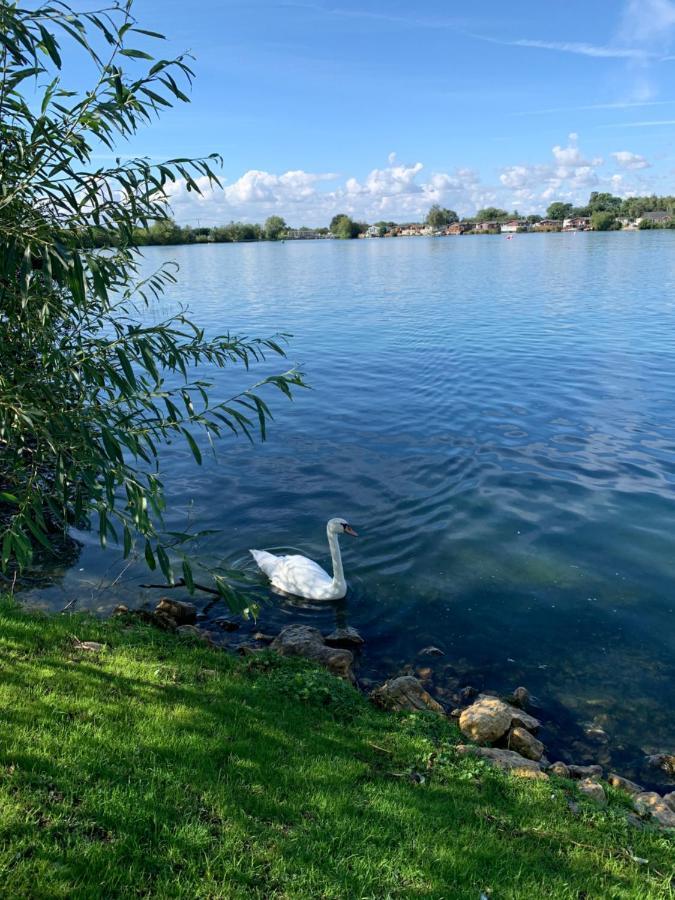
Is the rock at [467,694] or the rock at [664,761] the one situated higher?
the rock at [467,694]

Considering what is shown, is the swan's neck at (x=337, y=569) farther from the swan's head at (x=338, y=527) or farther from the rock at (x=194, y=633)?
the rock at (x=194, y=633)

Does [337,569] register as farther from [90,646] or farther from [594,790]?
[594,790]

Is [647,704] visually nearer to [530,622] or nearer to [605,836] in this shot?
[530,622]

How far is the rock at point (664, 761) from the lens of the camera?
732cm

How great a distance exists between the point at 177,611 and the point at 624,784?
6501 mm

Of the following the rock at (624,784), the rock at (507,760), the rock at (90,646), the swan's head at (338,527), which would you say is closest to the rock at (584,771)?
the rock at (624,784)

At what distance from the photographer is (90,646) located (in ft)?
23.7

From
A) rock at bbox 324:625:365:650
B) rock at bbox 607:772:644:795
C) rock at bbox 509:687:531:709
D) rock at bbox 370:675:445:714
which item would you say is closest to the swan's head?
rock at bbox 324:625:365:650

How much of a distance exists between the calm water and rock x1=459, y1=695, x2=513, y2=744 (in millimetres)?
784

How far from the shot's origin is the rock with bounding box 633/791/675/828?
239 inches

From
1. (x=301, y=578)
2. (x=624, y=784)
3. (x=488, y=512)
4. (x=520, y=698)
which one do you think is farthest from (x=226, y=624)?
(x=488, y=512)

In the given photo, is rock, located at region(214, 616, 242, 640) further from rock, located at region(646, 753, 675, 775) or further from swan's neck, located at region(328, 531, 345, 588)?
rock, located at region(646, 753, 675, 775)

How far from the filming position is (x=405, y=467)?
16188 mm

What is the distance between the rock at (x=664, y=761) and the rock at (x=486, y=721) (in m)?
1.72
